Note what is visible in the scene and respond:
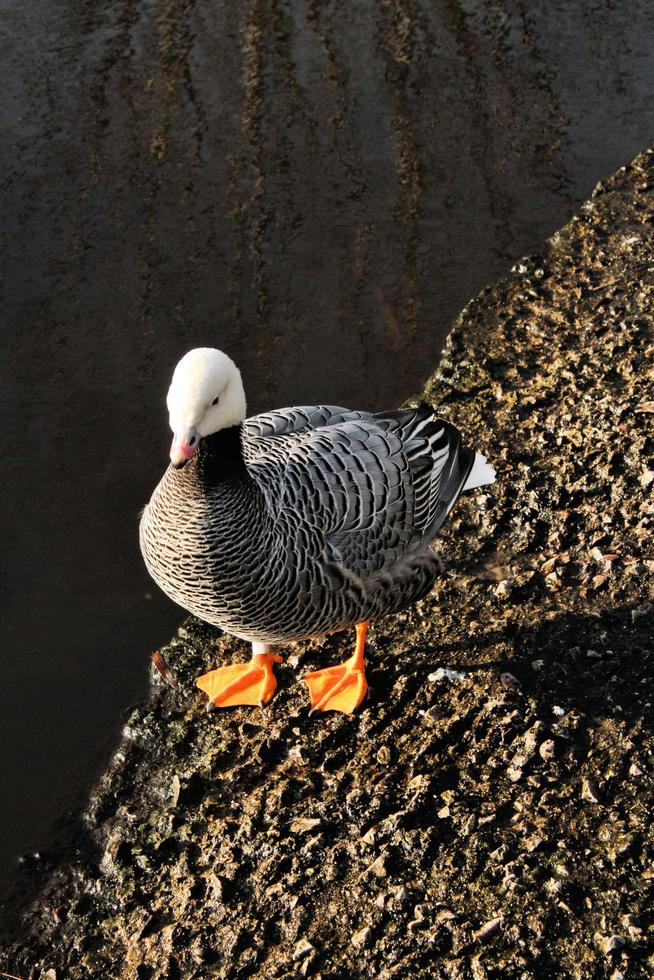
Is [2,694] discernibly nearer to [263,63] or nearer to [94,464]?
[94,464]

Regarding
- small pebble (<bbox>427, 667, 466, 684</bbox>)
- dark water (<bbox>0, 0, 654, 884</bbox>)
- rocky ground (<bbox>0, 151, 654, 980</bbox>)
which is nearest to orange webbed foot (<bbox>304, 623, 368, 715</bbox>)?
rocky ground (<bbox>0, 151, 654, 980</bbox>)

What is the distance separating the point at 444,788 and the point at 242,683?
125cm

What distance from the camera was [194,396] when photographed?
4.20 m

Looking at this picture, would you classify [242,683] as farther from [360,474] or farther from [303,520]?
[360,474]

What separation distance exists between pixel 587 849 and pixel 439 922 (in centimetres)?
70

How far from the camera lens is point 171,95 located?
31.6ft

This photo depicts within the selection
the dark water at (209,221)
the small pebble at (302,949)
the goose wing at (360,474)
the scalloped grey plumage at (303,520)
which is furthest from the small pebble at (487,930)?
the dark water at (209,221)

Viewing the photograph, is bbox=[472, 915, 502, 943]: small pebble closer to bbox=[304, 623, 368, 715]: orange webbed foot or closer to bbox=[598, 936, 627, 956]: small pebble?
bbox=[598, 936, 627, 956]: small pebble

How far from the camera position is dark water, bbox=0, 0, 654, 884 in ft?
19.8

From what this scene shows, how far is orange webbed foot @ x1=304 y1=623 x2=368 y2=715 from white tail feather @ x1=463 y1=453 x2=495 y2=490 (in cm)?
104

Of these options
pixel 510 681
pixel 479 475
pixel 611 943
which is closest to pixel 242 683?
pixel 510 681

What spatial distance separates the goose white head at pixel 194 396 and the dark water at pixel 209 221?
1927mm

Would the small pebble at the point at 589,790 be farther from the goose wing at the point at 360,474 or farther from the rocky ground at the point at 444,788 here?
the goose wing at the point at 360,474

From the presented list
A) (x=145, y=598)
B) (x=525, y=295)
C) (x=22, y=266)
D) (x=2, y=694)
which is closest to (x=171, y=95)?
(x=22, y=266)
